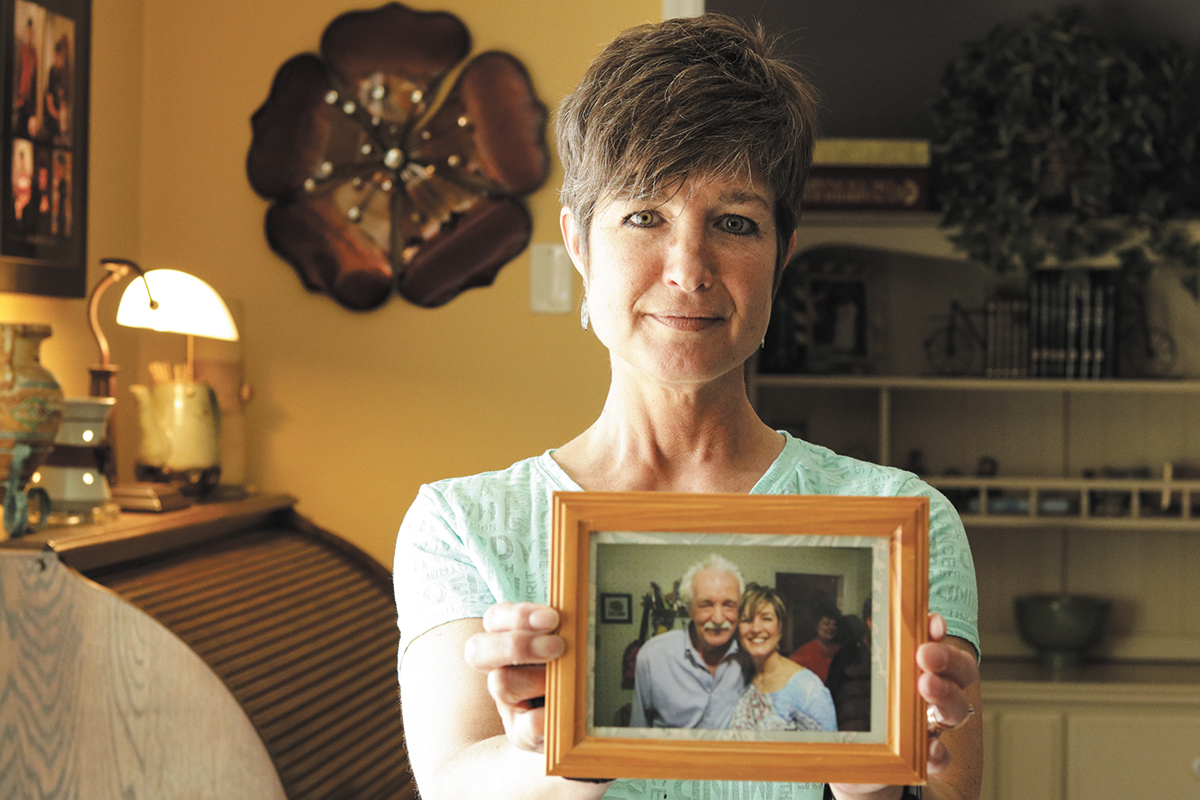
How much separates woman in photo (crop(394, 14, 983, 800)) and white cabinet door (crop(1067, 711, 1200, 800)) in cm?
247

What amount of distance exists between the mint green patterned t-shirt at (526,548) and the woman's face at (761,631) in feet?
0.87

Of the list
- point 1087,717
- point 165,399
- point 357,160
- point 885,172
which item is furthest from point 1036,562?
point 165,399

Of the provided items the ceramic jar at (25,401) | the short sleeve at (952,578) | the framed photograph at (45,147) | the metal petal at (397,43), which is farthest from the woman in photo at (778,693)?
the metal petal at (397,43)

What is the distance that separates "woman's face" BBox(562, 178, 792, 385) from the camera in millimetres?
909

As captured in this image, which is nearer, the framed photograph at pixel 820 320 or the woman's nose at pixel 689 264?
the woman's nose at pixel 689 264

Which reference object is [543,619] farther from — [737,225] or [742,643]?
[737,225]

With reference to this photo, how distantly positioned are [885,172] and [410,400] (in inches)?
63.3

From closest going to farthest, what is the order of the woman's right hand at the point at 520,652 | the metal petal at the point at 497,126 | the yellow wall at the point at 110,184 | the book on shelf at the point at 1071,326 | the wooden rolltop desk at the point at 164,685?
the woman's right hand at the point at 520,652
the wooden rolltop desk at the point at 164,685
the yellow wall at the point at 110,184
the metal petal at the point at 497,126
the book on shelf at the point at 1071,326

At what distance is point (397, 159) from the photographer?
248 cm

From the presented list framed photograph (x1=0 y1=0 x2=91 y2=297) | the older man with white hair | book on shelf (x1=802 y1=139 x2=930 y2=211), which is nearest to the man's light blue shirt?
the older man with white hair

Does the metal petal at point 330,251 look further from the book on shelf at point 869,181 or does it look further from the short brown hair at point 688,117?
the short brown hair at point 688,117

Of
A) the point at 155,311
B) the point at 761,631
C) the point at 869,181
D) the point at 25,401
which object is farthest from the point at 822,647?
the point at 869,181

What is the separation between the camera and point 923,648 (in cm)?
71

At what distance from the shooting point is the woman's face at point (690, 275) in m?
0.91
